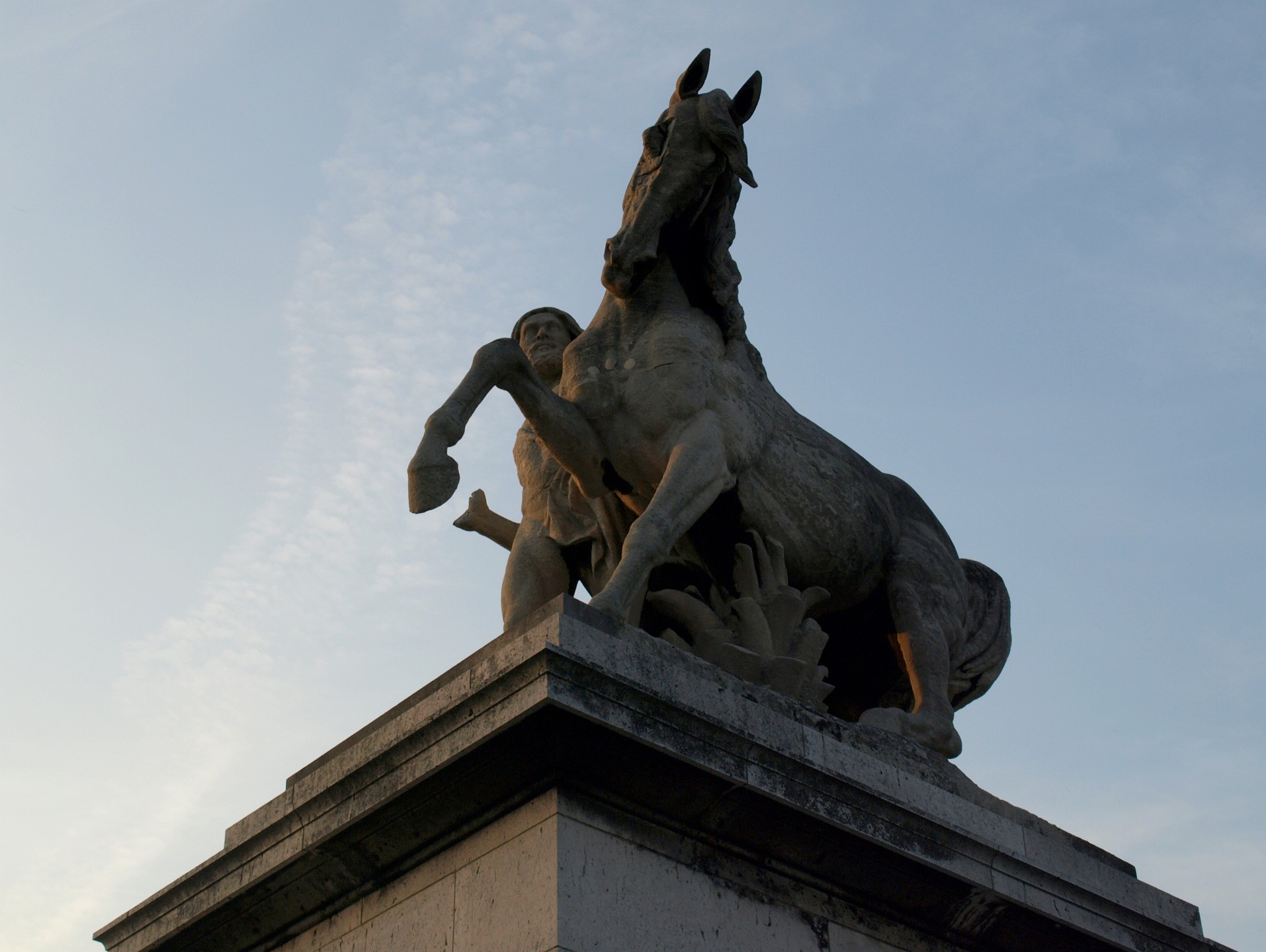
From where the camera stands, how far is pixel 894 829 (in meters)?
6.50

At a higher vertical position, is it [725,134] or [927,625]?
[725,134]

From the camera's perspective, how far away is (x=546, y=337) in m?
8.83

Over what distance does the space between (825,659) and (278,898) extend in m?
3.39

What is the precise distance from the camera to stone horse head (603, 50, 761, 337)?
8070mm

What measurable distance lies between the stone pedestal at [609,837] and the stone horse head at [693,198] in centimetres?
236

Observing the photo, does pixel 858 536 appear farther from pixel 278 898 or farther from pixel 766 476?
pixel 278 898

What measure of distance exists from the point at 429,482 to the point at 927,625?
2900mm

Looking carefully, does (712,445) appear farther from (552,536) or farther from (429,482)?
(429,482)

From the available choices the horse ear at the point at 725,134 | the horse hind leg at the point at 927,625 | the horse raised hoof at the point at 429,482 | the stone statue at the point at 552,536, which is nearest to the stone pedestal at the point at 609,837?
the horse hind leg at the point at 927,625

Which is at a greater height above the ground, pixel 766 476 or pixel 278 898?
pixel 766 476

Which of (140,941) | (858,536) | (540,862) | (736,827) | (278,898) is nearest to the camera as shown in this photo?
(540,862)

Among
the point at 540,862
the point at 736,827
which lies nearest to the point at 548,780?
the point at 540,862

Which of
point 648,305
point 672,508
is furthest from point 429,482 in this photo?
point 648,305

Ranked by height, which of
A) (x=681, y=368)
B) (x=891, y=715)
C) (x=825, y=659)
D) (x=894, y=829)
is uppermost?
(x=681, y=368)
